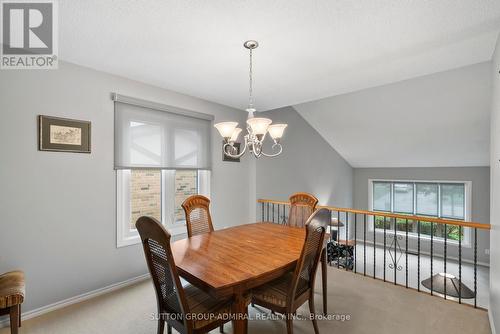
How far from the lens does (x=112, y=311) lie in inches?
92.1

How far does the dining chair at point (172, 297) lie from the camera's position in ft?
4.57

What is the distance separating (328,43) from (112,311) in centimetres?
315

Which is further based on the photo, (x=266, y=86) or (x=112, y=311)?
(x=266, y=86)

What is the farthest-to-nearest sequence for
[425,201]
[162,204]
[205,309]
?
[425,201] → [162,204] → [205,309]

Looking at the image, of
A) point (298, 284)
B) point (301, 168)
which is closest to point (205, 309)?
point (298, 284)

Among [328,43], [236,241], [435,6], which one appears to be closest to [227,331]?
[236,241]

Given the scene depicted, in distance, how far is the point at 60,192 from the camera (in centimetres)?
239

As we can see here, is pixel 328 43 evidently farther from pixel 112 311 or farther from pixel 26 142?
pixel 112 311

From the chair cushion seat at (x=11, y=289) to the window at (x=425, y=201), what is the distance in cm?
796

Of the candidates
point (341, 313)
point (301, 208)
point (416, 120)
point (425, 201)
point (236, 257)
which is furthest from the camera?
point (425, 201)

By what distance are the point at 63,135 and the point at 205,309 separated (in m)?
2.15

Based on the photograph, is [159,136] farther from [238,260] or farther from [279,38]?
[238,260]

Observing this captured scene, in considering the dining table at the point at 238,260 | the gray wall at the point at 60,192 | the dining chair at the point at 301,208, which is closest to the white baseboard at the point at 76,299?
the gray wall at the point at 60,192

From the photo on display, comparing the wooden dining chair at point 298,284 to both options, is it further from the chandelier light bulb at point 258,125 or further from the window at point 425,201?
the window at point 425,201
